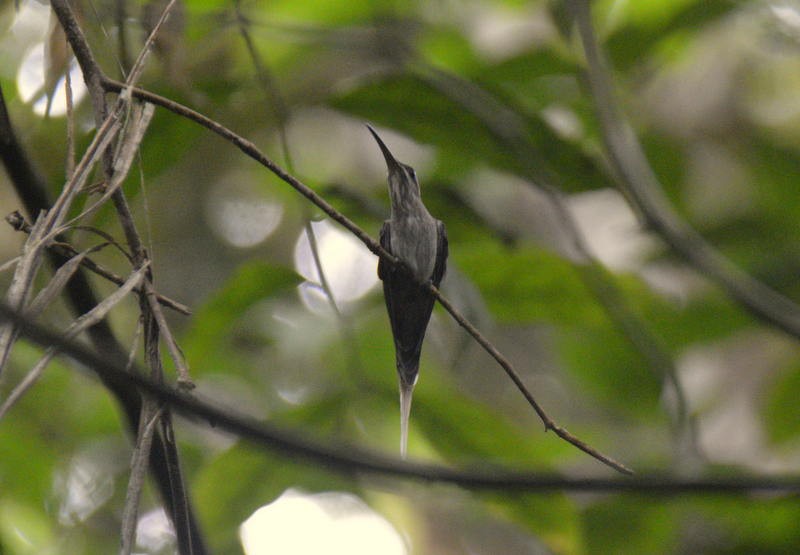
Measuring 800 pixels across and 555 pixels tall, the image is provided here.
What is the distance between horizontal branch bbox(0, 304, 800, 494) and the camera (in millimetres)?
593

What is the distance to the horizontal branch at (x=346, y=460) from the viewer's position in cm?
59

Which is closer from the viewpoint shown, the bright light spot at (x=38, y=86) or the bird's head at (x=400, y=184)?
the bright light spot at (x=38, y=86)

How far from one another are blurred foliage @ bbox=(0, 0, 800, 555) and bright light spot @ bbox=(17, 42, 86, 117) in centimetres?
5

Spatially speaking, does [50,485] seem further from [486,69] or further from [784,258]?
[784,258]

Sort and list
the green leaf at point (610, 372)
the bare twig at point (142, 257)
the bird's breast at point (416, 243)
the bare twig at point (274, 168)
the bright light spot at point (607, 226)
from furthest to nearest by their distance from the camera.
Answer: the bright light spot at point (607, 226) → the green leaf at point (610, 372) → the bird's breast at point (416, 243) → the bare twig at point (274, 168) → the bare twig at point (142, 257)

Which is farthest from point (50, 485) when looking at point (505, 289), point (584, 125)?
point (584, 125)

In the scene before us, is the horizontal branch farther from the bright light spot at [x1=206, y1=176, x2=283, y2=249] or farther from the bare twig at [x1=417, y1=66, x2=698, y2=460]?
the bright light spot at [x1=206, y1=176, x2=283, y2=249]

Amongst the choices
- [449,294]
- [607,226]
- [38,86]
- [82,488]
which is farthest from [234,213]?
[449,294]

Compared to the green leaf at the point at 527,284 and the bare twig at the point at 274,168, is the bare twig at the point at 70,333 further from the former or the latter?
the green leaf at the point at 527,284

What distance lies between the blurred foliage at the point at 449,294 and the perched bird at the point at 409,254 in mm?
94

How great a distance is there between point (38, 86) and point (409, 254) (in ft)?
4.00

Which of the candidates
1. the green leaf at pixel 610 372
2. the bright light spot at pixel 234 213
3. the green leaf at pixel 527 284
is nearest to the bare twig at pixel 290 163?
the green leaf at pixel 527 284

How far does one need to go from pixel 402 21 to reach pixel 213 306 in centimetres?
244

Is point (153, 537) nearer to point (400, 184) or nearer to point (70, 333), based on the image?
point (400, 184)
